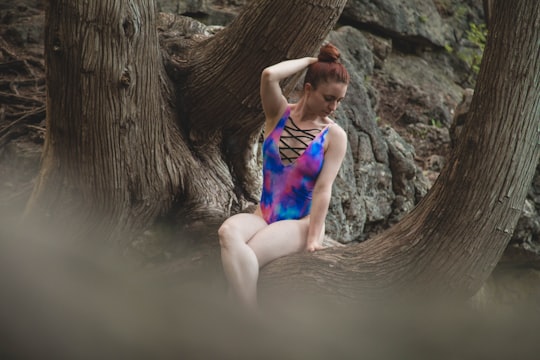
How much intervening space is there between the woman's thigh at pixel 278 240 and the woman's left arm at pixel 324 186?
7cm

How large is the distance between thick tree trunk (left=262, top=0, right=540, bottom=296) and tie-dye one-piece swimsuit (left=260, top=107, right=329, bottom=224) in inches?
21.5

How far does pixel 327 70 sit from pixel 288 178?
2.06ft

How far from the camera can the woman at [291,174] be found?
343 cm

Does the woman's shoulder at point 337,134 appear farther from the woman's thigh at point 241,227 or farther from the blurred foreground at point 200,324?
the blurred foreground at point 200,324

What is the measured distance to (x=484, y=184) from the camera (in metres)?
3.14

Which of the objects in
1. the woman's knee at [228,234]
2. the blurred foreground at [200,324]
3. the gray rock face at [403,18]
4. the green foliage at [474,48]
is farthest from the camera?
the green foliage at [474,48]

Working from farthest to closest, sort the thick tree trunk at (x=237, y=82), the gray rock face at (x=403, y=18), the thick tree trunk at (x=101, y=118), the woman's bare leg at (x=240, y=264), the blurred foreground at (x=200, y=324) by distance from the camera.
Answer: the gray rock face at (x=403, y=18), the thick tree trunk at (x=237, y=82), the thick tree trunk at (x=101, y=118), the woman's bare leg at (x=240, y=264), the blurred foreground at (x=200, y=324)

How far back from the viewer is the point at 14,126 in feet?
16.7

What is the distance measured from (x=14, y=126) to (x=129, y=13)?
184cm

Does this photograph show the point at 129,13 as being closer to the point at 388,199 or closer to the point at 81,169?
the point at 81,169

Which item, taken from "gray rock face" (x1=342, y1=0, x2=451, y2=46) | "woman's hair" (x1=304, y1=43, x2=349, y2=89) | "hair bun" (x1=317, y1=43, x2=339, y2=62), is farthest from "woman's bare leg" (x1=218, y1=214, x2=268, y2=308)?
"gray rock face" (x1=342, y1=0, x2=451, y2=46)

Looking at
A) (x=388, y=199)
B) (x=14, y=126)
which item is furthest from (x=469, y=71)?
(x=14, y=126)

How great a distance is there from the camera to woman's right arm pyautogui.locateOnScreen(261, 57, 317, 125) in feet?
11.8

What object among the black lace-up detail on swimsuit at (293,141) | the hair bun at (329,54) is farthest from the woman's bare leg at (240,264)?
the hair bun at (329,54)
